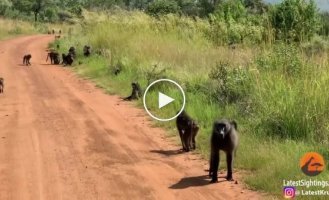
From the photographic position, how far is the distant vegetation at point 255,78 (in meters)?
7.21

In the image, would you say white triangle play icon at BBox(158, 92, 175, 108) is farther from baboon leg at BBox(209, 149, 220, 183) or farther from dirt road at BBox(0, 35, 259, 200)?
baboon leg at BBox(209, 149, 220, 183)

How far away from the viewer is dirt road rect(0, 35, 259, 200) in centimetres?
611

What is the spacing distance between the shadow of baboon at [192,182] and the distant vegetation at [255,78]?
54 centimetres

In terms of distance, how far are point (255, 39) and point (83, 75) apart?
7407 millimetres

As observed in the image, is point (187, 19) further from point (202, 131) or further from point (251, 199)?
point (251, 199)

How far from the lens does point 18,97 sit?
12.6 meters

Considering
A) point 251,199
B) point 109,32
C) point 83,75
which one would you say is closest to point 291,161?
point 251,199

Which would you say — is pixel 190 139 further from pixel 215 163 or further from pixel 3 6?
pixel 3 6

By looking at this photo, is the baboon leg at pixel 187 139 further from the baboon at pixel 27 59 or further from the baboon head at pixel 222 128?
the baboon at pixel 27 59

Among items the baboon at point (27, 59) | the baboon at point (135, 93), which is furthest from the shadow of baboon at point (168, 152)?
the baboon at point (27, 59)
